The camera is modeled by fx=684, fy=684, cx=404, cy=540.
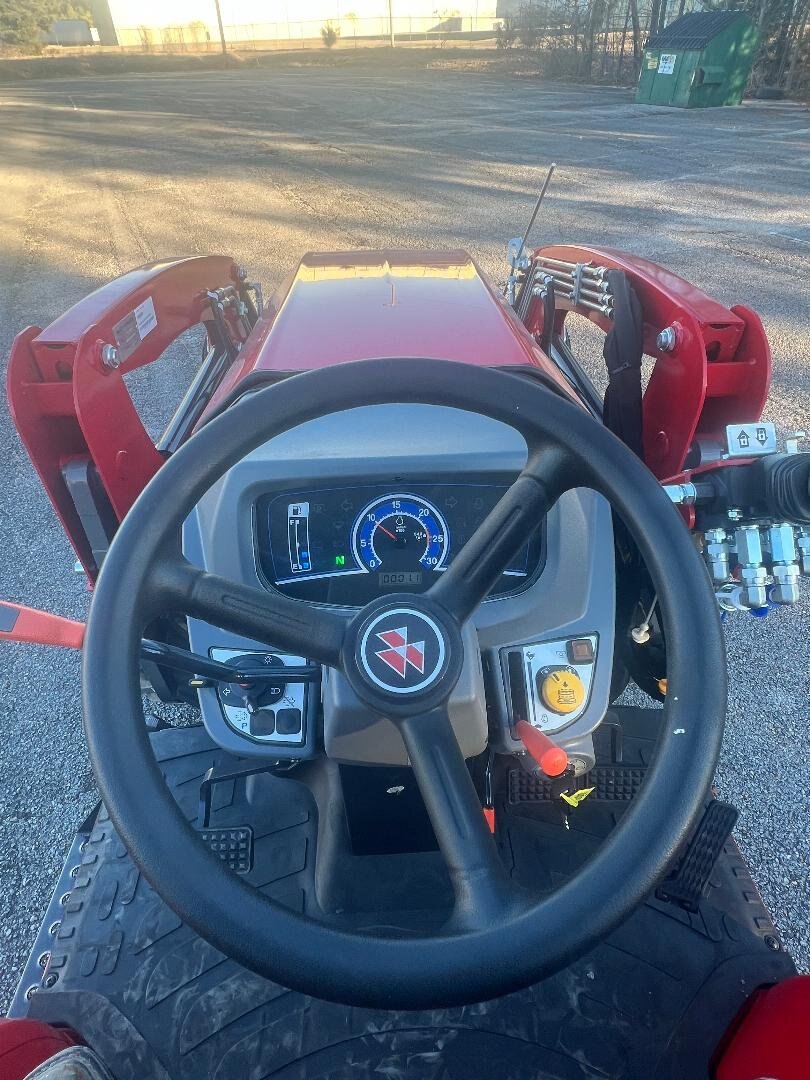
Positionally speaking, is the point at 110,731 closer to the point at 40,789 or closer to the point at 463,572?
the point at 463,572

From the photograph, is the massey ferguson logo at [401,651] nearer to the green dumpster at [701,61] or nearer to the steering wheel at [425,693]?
the steering wheel at [425,693]

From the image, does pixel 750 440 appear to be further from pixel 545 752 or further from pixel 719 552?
pixel 545 752

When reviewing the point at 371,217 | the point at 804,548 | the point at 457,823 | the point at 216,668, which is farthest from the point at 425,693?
the point at 371,217

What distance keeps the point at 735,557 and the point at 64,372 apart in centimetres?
163

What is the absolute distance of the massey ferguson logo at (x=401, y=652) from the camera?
101 centimetres

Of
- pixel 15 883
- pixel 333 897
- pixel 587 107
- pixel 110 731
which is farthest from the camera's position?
pixel 587 107

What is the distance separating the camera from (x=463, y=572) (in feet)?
3.56

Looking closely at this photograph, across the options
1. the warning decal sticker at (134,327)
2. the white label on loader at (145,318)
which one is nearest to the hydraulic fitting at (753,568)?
the warning decal sticker at (134,327)

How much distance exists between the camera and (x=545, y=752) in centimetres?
110

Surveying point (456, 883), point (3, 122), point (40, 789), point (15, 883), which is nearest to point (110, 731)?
point (456, 883)

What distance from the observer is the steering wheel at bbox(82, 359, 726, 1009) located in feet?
2.66

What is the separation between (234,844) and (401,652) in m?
0.88

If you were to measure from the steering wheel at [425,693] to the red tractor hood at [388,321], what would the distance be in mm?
479

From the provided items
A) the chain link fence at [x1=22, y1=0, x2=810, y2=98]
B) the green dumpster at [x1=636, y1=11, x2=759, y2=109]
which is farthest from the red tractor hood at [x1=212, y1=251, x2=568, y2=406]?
the chain link fence at [x1=22, y1=0, x2=810, y2=98]
